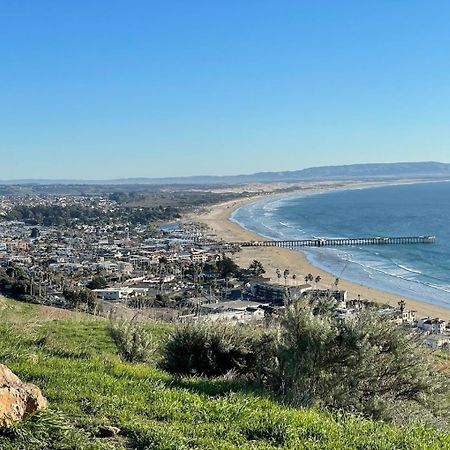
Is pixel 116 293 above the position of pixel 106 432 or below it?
below

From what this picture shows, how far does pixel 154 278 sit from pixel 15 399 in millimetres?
45575

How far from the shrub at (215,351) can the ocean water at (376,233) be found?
6.26m

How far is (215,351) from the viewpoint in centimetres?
884

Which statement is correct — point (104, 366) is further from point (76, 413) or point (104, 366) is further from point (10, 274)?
point (10, 274)

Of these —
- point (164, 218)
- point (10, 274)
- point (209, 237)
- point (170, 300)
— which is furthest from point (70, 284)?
point (164, 218)

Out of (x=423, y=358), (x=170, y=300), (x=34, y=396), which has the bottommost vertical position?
(x=170, y=300)

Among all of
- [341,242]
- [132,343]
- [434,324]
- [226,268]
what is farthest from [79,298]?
[341,242]

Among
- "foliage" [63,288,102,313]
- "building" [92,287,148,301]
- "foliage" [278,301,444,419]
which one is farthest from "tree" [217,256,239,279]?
"foliage" [278,301,444,419]

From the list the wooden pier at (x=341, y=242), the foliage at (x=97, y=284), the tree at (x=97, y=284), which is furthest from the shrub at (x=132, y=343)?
the wooden pier at (x=341, y=242)

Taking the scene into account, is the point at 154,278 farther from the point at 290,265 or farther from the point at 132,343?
the point at 132,343

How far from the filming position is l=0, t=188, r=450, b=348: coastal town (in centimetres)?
2919

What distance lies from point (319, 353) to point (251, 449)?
2.83 metres

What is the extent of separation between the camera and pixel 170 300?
124 feet

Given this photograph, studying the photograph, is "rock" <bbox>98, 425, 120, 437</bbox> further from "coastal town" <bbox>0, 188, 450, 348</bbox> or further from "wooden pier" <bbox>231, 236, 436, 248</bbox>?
"wooden pier" <bbox>231, 236, 436, 248</bbox>
